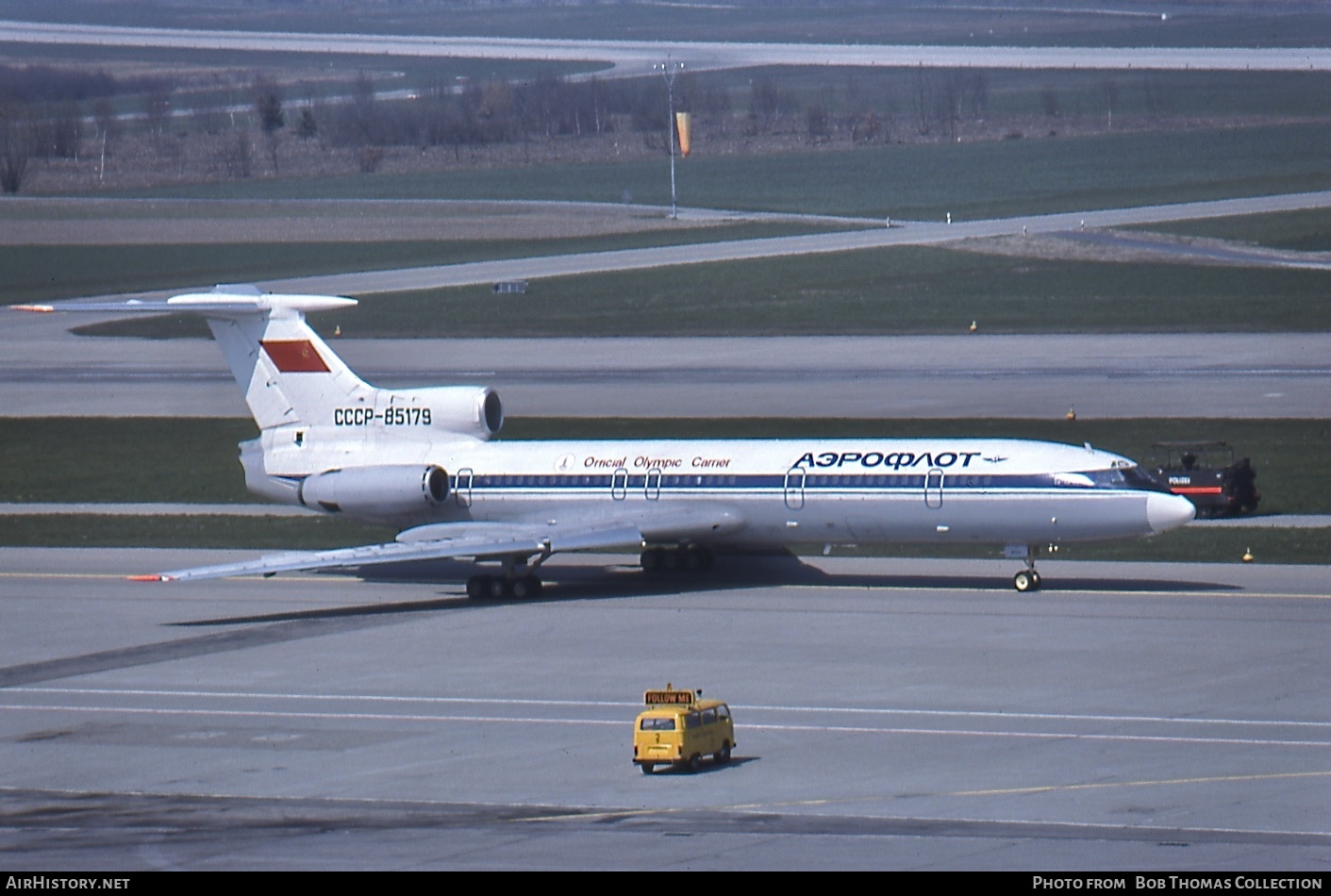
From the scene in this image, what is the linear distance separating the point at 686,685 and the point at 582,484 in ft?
37.7

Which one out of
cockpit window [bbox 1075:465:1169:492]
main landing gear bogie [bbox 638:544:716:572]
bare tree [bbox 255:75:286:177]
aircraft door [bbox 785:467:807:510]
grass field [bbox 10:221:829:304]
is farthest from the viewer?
bare tree [bbox 255:75:286:177]

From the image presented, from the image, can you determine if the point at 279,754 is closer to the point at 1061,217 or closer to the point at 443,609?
the point at 443,609

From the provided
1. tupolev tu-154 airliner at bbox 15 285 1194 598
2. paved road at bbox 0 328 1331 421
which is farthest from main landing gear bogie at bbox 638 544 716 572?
paved road at bbox 0 328 1331 421

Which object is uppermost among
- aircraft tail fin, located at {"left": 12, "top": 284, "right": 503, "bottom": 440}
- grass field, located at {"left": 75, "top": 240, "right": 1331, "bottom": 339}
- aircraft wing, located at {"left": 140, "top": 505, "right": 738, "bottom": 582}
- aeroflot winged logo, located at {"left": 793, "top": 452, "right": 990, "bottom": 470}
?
grass field, located at {"left": 75, "top": 240, "right": 1331, "bottom": 339}

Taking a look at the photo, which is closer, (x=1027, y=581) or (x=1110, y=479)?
(x=1110, y=479)

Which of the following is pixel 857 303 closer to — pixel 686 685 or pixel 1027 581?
pixel 1027 581

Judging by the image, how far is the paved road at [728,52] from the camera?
15325cm

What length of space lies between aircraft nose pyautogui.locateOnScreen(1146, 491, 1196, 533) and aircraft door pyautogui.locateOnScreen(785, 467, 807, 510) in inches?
274

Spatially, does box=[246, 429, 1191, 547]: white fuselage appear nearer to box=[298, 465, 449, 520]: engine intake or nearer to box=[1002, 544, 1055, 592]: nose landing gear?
box=[298, 465, 449, 520]: engine intake

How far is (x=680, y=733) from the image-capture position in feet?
80.2

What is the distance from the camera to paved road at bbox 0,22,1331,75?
503 feet

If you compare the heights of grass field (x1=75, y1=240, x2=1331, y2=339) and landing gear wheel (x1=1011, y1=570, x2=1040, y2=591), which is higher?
grass field (x1=75, y1=240, x2=1331, y2=339)

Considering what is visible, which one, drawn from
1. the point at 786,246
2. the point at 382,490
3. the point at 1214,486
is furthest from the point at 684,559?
the point at 786,246

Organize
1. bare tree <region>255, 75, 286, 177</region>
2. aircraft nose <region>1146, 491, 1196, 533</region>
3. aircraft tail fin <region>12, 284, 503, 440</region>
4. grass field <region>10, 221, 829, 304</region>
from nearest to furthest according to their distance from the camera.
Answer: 1. aircraft nose <region>1146, 491, 1196, 533</region>
2. aircraft tail fin <region>12, 284, 503, 440</region>
3. grass field <region>10, 221, 829, 304</region>
4. bare tree <region>255, 75, 286, 177</region>
